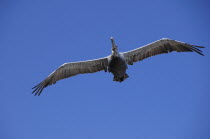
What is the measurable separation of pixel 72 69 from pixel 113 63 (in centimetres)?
263

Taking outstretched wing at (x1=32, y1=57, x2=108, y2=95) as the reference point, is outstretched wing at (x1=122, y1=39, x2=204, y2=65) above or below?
above

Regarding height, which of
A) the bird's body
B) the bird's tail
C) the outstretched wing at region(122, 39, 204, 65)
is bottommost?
the bird's tail

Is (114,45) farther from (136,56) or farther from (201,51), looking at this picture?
(201,51)

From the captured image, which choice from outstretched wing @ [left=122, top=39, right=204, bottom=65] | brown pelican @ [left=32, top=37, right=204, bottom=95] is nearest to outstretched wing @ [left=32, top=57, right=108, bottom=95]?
brown pelican @ [left=32, top=37, right=204, bottom=95]

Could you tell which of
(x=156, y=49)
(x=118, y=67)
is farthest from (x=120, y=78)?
(x=156, y=49)

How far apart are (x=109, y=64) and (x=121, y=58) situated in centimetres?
83

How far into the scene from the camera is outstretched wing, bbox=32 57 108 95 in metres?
19.4

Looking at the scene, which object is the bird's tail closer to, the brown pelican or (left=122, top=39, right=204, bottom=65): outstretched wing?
the brown pelican

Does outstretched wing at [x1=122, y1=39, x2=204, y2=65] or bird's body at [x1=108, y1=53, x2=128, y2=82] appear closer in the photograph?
bird's body at [x1=108, y1=53, x2=128, y2=82]

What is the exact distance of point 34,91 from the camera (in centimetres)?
1953

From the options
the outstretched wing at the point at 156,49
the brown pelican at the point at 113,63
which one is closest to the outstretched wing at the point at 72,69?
the brown pelican at the point at 113,63

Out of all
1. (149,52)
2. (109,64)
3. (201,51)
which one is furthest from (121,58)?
(201,51)

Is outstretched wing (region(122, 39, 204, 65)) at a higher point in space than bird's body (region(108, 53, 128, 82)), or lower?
higher

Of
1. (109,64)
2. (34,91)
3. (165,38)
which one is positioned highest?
(165,38)
